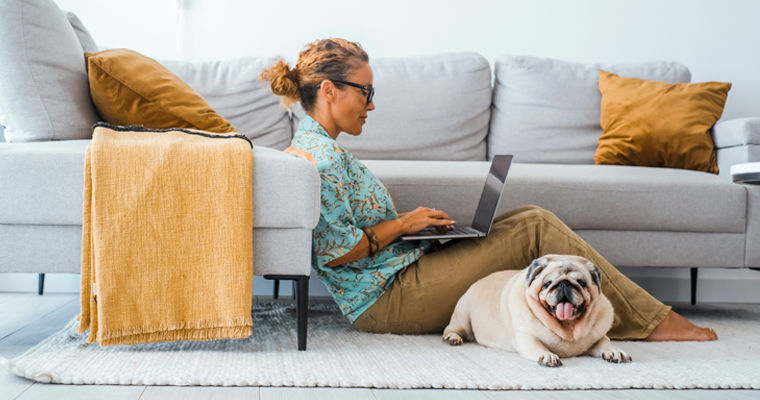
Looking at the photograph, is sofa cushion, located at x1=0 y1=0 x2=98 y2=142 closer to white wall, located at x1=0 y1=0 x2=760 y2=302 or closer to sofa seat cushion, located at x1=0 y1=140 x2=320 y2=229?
sofa seat cushion, located at x1=0 y1=140 x2=320 y2=229

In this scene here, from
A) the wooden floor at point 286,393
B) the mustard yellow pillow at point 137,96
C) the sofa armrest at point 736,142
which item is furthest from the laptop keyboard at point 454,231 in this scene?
the sofa armrest at point 736,142

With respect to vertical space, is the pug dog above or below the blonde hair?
below

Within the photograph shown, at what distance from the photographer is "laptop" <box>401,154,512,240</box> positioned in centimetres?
140

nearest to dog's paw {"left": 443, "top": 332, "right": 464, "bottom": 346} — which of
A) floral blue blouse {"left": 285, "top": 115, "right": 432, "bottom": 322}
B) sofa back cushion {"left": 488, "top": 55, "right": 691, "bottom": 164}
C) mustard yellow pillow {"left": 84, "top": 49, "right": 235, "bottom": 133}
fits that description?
floral blue blouse {"left": 285, "top": 115, "right": 432, "bottom": 322}

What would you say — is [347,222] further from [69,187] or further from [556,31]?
[556,31]

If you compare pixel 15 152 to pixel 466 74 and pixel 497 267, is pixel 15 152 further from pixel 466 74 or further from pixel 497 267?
pixel 466 74

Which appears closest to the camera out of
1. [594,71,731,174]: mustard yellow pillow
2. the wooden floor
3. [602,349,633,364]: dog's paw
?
the wooden floor

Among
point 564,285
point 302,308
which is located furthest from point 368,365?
point 564,285

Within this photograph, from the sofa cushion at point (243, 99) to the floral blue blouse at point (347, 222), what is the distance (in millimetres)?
838

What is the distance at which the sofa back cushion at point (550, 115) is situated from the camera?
91.4 inches

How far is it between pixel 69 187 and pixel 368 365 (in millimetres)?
748

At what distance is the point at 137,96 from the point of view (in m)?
1.46

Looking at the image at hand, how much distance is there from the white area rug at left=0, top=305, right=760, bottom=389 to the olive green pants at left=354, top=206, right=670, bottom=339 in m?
0.05

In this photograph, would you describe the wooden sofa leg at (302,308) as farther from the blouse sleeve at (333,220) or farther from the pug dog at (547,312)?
the pug dog at (547,312)
